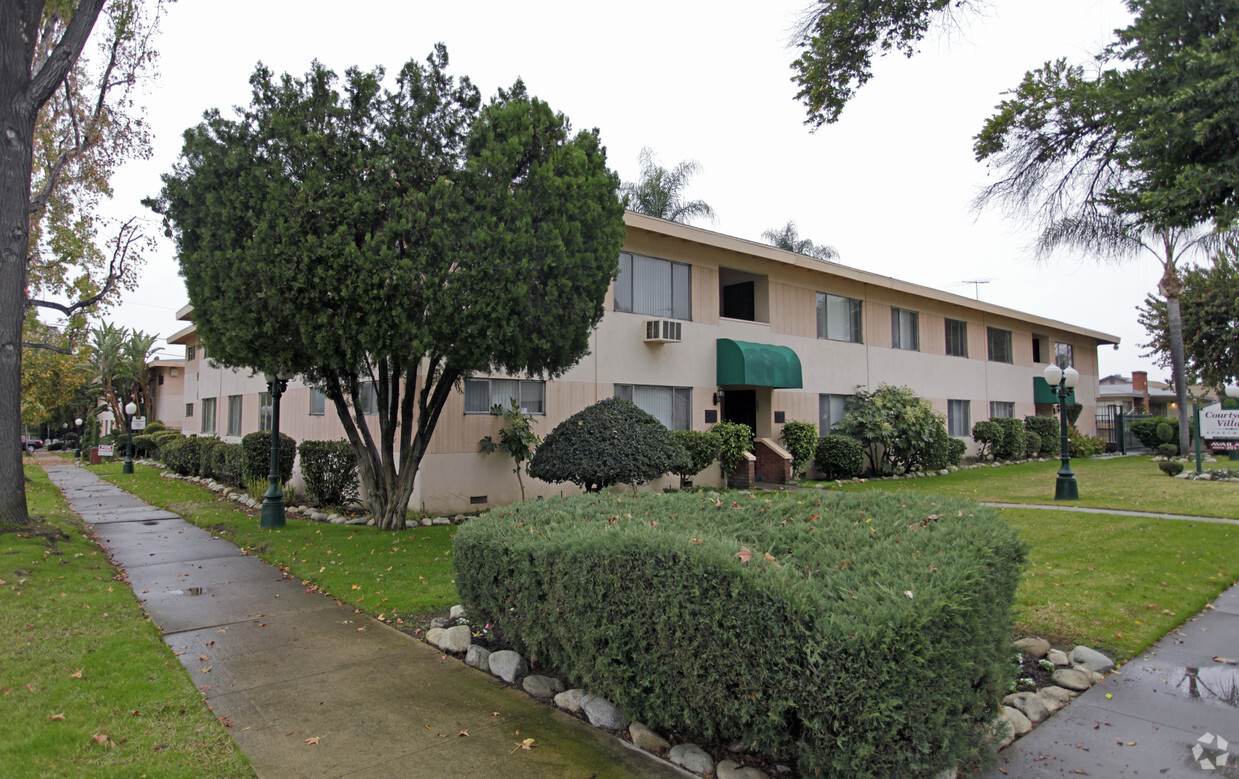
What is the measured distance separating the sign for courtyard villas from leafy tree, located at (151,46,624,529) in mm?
16220

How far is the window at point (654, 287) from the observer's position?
49.7 feet

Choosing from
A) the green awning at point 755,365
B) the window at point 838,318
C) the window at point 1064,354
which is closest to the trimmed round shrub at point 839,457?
the green awning at point 755,365

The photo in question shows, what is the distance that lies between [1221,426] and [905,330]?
27.4 feet

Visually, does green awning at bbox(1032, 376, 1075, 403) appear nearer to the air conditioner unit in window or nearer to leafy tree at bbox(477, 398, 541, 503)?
the air conditioner unit in window

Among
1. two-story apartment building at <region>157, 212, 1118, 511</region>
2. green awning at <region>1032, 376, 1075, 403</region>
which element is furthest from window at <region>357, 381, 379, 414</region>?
green awning at <region>1032, 376, 1075, 403</region>

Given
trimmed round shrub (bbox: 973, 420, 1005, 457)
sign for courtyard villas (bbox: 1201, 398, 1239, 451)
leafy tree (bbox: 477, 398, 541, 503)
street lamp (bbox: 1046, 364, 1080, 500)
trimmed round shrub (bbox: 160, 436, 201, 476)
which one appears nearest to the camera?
leafy tree (bbox: 477, 398, 541, 503)

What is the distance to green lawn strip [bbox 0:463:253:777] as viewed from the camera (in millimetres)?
3576

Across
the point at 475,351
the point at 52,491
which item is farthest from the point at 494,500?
the point at 52,491

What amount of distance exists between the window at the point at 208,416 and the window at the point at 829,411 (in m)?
20.5

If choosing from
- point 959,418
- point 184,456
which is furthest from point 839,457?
point 184,456

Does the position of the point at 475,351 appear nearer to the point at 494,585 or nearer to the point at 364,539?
the point at 364,539

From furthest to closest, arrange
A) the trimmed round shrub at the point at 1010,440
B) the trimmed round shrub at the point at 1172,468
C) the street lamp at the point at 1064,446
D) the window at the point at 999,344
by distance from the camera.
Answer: the window at the point at 999,344 → the trimmed round shrub at the point at 1010,440 → the trimmed round shrub at the point at 1172,468 → the street lamp at the point at 1064,446

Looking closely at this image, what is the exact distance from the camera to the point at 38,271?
680 inches

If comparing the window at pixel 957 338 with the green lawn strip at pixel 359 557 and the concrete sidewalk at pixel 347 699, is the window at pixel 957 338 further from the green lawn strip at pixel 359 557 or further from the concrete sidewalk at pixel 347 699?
the concrete sidewalk at pixel 347 699
